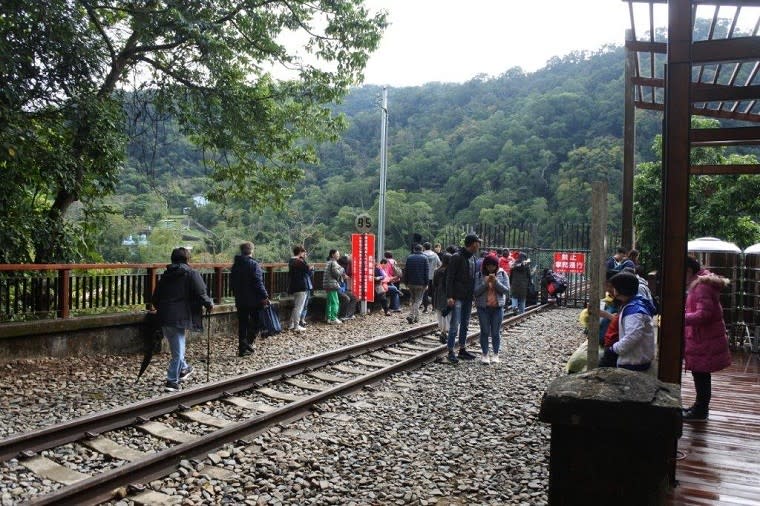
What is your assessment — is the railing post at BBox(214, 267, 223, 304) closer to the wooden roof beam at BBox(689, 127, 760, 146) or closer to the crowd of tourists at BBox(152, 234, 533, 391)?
the crowd of tourists at BBox(152, 234, 533, 391)

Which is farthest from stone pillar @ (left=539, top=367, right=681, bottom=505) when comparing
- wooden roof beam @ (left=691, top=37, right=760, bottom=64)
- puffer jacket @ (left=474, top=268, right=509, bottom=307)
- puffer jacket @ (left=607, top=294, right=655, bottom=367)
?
puffer jacket @ (left=474, top=268, right=509, bottom=307)

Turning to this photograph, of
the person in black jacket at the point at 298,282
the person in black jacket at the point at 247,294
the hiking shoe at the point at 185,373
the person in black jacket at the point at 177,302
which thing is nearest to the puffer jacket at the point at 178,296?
the person in black jacket at the point at 177,302

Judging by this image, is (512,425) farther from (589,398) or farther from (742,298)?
(742,298)

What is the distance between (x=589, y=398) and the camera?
7.26 ft

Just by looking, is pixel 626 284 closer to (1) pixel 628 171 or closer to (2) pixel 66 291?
(2) pixel 66 291

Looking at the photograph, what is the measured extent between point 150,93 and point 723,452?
11.2 m

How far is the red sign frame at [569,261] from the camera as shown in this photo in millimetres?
19141

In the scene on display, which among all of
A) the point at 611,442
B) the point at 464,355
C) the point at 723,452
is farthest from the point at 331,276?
the point at 611,442

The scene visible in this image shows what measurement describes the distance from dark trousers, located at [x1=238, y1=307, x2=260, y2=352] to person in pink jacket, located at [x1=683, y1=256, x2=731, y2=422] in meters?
6.44

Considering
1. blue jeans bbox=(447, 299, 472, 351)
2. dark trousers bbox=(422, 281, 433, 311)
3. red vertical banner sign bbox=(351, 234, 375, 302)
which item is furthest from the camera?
dark trousers bbox=(422, 281, 433, 311)

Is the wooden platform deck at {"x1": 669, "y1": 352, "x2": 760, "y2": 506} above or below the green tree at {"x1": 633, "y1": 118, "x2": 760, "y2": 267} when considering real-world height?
below

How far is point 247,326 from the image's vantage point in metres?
9.68

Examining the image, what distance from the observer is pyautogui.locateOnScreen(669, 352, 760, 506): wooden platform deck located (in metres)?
3.70

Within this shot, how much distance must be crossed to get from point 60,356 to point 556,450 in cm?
844
